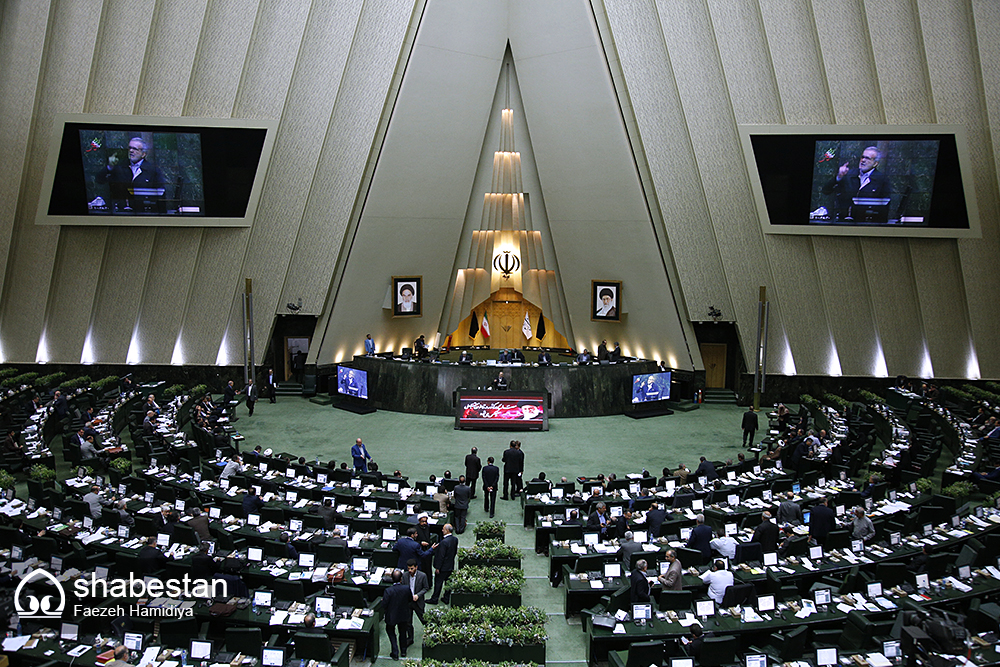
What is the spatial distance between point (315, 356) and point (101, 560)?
659 inches

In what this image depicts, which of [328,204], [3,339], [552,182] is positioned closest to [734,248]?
[552,182]

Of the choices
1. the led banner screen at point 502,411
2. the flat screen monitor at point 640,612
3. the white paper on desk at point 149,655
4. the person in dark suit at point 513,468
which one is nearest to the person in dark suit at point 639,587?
the flat screen monitor at point 640,612

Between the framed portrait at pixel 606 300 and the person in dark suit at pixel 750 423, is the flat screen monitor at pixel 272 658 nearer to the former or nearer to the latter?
the person in dark suit at pixel 750 423

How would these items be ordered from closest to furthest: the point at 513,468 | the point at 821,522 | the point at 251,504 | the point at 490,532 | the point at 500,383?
the point at 821,522 < the point at 490,532 < the point at 251,504 < the point at 513,468 < the point at 500,383

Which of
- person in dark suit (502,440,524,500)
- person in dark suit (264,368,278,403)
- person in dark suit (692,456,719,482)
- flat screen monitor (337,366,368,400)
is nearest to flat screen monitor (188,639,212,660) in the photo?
person in dark suit (502,440,524,500)

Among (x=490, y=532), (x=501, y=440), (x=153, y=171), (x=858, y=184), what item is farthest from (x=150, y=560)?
(x=858, y=184)

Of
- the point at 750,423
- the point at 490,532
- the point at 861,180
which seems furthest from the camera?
the point at 861,180

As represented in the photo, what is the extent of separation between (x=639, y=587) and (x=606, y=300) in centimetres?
1873

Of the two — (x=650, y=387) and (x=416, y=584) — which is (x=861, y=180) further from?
(x=416, y=584)

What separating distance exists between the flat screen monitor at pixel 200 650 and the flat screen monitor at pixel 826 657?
263 inches

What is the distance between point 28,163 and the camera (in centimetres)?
2289

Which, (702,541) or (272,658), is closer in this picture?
(272,658)

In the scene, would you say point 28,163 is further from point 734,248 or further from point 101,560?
point 734,248

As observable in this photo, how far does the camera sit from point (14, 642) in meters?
8.32
